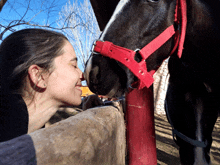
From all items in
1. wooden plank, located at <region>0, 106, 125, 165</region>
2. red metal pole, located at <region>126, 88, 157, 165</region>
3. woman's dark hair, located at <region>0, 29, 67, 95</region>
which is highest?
woman's dark hair, located at <region>0, 29, 67, 95</region>

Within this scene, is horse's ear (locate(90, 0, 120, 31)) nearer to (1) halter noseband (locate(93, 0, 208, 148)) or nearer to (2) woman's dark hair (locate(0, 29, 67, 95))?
(1) halter noseband (locate(93, 0, 208, 148))

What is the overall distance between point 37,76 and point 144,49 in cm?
79

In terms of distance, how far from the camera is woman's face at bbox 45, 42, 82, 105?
1.02m

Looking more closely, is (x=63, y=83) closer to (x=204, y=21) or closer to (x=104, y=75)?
(x=104, y=75)

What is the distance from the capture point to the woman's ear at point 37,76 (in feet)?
3.22

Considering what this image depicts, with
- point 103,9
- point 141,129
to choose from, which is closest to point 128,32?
point 141,129

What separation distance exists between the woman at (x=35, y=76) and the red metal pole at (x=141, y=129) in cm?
112

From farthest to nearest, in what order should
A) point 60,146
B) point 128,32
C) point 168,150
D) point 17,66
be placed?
1. point 168,150
2. point 128,32
3. point 17,66
4. point 60,146

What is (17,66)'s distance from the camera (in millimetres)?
947

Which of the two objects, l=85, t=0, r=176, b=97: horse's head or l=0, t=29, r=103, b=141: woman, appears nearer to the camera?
l=0, t=29, r=103, b=141: woman

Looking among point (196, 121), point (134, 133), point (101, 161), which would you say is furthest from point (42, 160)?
point (134, 133)

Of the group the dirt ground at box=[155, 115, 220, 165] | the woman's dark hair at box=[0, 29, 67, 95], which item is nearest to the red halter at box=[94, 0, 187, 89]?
the woman's dark hair at box=[0, 29, 67, 95]

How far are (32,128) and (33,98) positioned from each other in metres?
0.21

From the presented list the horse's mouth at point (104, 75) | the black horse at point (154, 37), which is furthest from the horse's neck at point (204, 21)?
the horse's mouth at point (104, 75)
